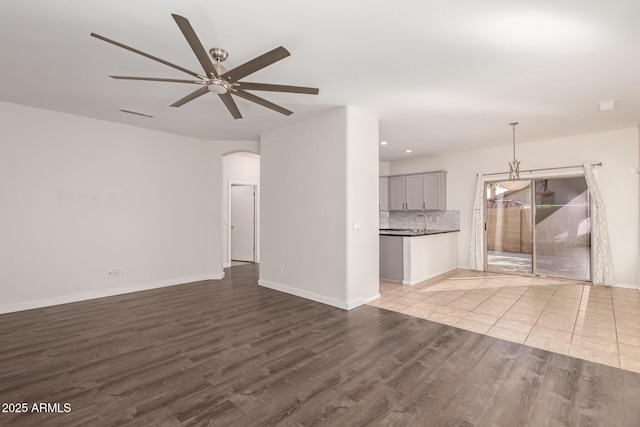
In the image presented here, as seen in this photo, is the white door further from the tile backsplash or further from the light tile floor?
the light tile floor

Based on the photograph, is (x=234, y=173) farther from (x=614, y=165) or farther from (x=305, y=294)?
(x=614, y=165)

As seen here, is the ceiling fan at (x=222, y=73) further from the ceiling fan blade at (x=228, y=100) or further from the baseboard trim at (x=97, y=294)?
the baseboard trim at (x=97, y=294)

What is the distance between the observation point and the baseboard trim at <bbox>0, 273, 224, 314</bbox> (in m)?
4.03

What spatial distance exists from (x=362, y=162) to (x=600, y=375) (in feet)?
10.7

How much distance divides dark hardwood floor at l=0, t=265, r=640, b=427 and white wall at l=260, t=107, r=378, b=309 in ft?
2.62

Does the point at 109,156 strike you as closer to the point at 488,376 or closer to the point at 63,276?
the point at 63,276

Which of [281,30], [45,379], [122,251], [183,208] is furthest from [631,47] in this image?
[122,251]

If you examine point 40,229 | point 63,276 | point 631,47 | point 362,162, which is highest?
point 631,47

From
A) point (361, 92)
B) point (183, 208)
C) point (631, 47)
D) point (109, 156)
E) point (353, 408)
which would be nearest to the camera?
point (353, 408)

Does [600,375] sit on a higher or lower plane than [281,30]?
lower

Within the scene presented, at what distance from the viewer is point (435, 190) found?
24.0 feet

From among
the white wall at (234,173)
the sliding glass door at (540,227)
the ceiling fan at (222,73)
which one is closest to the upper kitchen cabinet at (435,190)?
the sliding glass door at (540,227)

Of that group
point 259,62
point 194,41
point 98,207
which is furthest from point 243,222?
point 194,41

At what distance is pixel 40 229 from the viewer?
4234 millimetres
